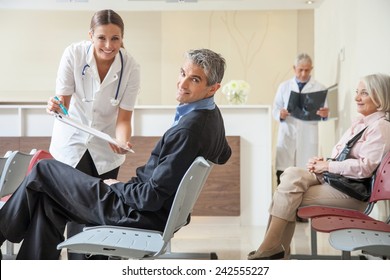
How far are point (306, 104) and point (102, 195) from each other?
300cm

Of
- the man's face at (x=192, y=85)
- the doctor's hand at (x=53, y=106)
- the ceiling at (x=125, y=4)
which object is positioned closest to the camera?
the man's face at (x=192, y=85)

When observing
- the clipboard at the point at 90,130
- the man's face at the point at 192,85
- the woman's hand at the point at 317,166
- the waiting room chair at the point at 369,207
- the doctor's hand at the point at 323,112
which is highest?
the man's face at the point at 192,85

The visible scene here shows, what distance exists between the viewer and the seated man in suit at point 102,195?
7.01 feet

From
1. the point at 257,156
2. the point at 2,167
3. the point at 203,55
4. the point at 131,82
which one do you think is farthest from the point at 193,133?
the point at 257,156

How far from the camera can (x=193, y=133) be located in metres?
2.15

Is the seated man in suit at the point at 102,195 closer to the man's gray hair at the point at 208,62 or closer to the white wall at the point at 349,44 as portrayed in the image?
the man's gray hair at the point at 208,62

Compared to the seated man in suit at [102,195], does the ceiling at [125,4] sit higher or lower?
higher

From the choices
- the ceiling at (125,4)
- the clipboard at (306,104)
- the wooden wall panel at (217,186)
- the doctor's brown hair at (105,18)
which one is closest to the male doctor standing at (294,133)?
the clipboard at (306,104)

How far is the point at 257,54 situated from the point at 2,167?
5.84 meters

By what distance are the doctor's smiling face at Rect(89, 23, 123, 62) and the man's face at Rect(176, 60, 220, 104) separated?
0.44 metres

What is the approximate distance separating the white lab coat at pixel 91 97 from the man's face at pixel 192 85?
0.54 m

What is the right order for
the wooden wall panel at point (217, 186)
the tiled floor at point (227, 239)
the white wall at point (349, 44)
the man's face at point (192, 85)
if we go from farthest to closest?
the wooden wall panel at point (217, 186), the tiled floor at point (227, 239), the white wall at point (349, 44), the man's face at point (192, 85)

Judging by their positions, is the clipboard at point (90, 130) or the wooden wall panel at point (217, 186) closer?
the clipboard at point (90, 130)

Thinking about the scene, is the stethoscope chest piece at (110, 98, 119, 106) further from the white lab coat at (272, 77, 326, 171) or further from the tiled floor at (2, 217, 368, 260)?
the white lab coat at (272, 77, 326, 171)
